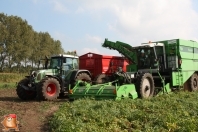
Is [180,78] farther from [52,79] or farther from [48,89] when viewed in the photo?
[48,89]

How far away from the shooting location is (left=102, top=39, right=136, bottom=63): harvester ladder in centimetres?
1720

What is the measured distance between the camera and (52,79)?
11883 mm

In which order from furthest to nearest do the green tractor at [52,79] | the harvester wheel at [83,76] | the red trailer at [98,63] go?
the red trailer at [98,63]
the harvester wheel at [83,76]
the green tractor at [52,79]

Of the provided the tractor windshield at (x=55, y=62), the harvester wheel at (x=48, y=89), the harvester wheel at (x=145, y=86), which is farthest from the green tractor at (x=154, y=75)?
the tractor windshield at (x=55, y=62)

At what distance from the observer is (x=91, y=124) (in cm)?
617

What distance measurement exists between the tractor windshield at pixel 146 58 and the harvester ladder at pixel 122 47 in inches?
129

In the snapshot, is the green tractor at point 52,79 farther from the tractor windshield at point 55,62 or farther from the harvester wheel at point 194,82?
the harvester wheel at point 194,82

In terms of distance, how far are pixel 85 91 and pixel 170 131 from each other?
17.2 ft

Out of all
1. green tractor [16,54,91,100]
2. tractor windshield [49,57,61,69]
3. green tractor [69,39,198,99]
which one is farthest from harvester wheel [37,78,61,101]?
tractor windshield [49,57,61,69]

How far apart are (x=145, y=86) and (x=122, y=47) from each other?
23.9 feet

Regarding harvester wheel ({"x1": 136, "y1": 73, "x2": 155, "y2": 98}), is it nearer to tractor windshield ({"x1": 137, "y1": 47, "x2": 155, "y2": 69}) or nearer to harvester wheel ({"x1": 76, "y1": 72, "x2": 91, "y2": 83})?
tractor windshield ({"x1": 137, "y1": 47, "x2": 155, "y2": 69})

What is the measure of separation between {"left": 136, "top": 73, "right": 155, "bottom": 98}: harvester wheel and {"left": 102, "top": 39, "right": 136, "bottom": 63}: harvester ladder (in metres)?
5.56

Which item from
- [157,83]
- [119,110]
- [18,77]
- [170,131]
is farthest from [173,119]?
[18,77]

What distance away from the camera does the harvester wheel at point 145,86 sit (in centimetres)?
1061
